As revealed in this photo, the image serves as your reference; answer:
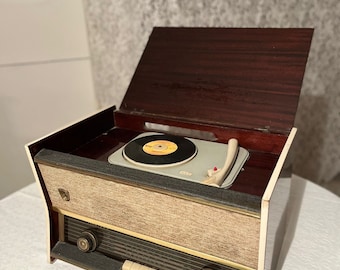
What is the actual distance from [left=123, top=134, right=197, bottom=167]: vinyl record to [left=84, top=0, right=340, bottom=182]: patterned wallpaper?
2.05ft

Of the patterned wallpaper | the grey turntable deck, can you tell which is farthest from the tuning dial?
the patterned wallpaper

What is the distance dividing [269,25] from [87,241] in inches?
37.1

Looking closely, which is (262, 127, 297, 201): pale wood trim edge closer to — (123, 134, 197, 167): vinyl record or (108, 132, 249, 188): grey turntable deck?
(108, 132, 249, 188): grey turntable deck

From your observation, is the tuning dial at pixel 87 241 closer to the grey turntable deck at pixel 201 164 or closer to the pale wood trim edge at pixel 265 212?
the grey turntable deck at pixel 201 164

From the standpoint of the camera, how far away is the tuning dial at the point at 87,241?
32.7 inches

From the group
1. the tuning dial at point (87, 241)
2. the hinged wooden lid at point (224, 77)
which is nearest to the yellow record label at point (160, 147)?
the hinged wooden lid at point (224, 77)

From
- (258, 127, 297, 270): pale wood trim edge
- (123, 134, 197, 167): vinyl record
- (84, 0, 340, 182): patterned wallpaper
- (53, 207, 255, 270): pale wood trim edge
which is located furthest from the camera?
(84, 0, 340, 182): patterned wallpaper

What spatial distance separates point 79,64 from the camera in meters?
1.63

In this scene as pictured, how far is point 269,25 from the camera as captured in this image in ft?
4.09

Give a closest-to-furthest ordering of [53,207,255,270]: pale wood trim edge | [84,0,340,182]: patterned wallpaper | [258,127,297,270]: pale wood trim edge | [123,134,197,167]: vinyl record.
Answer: [258,127,297,270]: pale wood trim edge
[53,207,255,270]: pale wood trim edge
[123,134,197,167]: vinyl record
[84,0,340,182]: patterned wallpaper

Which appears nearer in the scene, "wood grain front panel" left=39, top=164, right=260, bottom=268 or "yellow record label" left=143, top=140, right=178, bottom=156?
"wood grain front panel" left=39, top=164, right=260, bottom=268

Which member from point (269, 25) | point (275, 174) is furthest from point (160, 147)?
point (269, 25)

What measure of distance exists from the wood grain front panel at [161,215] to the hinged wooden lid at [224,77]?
0.97ft

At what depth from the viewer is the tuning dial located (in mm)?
831
